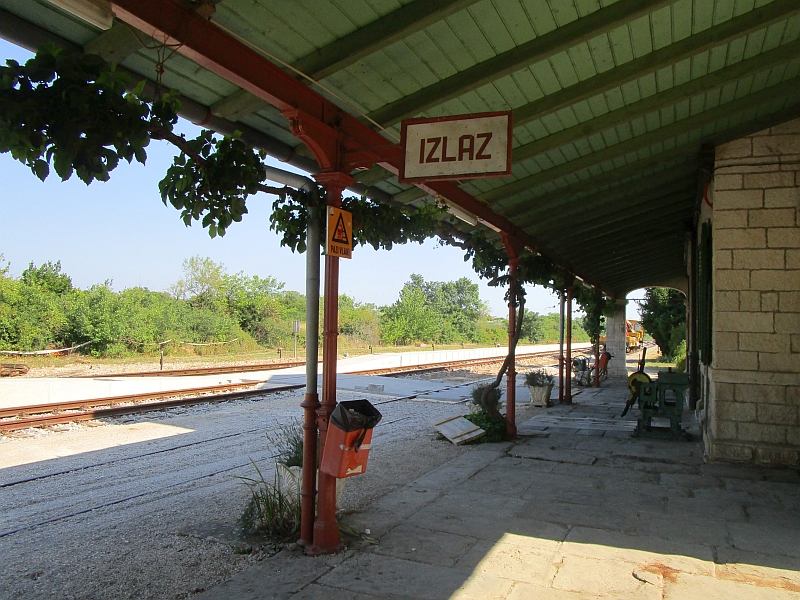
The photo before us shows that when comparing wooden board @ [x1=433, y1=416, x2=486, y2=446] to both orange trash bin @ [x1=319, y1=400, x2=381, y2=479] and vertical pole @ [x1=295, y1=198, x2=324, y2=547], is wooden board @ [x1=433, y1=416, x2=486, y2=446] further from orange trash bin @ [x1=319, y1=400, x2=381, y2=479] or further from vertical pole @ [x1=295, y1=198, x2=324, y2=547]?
orange trash bin @ [x1=319, y1=400, x2=381, y2=479]

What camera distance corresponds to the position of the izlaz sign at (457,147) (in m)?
3.89

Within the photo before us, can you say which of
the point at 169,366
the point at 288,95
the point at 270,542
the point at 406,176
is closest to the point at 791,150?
the point at 406,176

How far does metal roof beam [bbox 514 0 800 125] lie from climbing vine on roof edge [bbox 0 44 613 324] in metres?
2.22

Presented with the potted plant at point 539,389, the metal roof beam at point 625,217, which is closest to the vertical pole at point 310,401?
the metal roof beam at point 625,217

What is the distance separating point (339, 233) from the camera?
14.7 ft

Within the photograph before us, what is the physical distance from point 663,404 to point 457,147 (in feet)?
19.9

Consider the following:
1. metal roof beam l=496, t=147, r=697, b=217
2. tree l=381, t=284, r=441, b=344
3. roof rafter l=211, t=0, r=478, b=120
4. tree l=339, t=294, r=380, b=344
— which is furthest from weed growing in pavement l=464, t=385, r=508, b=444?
tree l=381, t=284, r=441, b=344

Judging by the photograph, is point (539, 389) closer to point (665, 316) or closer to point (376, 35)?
point (376, 35)

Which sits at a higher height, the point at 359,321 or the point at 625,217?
the point at 625,217

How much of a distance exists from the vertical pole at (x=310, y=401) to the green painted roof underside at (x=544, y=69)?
1.03m

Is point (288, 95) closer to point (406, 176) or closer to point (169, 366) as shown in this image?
point (406, 176)

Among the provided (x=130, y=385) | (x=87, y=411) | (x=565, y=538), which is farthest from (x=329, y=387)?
(x=130, y=385)

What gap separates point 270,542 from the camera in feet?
14.4

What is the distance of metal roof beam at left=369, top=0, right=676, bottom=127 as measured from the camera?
4.21m
